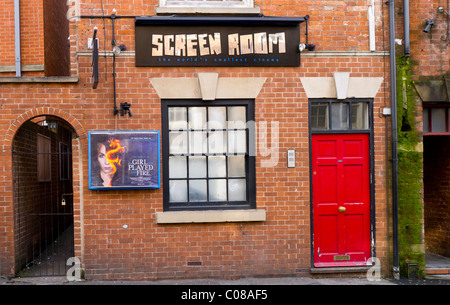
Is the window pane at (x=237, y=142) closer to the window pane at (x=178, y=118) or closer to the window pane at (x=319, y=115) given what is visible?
the window pane at (x=178, y=118)

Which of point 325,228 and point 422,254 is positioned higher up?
point 325,228

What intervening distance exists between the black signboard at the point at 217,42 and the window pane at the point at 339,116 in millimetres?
1063

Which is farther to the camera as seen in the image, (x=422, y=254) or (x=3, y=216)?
(x=422, y=254)

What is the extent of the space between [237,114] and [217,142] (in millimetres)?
620

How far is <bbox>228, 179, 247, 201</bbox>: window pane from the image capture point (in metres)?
7.00

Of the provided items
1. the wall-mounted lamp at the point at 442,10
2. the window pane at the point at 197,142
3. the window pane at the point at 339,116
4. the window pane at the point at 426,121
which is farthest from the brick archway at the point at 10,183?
the wall-mounted lamp at the point at 442,10

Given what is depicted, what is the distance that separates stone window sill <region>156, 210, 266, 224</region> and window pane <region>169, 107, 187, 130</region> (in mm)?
1526

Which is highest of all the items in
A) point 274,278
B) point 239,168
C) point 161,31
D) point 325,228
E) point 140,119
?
point 161,31

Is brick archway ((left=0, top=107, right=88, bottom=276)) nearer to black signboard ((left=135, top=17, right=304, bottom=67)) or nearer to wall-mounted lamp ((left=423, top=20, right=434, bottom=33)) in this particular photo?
black signboard ((left=135, top=17, right=304, bottom=67))

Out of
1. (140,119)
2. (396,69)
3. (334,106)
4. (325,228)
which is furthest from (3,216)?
(396,69)

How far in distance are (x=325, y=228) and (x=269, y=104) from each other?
2.47 m

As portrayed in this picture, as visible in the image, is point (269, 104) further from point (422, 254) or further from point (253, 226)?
point (422, 254)

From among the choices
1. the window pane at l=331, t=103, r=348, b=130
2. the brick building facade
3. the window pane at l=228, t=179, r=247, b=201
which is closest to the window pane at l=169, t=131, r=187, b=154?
the brick building facade

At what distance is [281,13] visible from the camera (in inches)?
274
